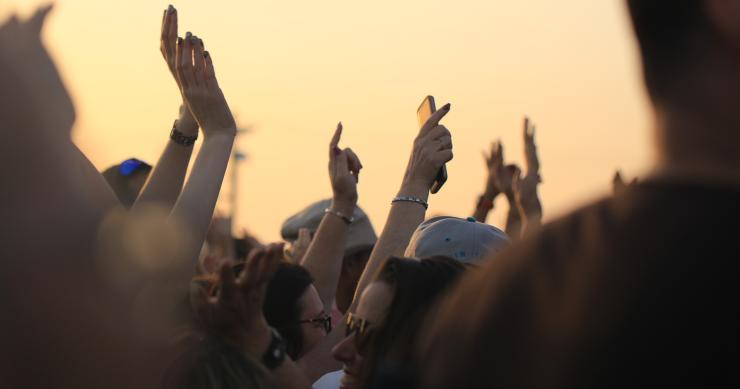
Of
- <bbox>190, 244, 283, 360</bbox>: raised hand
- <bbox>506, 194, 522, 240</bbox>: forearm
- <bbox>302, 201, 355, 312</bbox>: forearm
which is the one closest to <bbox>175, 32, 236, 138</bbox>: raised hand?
<bbox>190, 244, 283, 360</bbox>: raised hand

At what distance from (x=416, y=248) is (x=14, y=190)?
6.47 ft

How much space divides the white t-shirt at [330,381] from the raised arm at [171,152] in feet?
3.13

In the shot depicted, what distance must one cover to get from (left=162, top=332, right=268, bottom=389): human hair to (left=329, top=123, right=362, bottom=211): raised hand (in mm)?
2030

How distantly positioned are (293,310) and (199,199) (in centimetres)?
137

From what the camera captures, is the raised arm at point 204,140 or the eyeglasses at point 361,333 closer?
the raised arm at point 204,140

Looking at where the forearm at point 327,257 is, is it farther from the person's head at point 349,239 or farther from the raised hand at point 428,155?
the person's head at point 349,239

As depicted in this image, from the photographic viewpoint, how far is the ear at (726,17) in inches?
50.4

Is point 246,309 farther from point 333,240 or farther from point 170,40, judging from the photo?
point 333,240

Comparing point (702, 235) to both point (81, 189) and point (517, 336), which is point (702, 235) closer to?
point (517, 336)

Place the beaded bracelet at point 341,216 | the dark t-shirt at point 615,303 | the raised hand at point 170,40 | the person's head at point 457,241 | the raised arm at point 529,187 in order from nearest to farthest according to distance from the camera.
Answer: the dark t-shirt at point 615,303, the raised hand at point 170,40, the person's head at point 457,241, the beaded bracelet at point 341,216, the raised arm at point 529,187

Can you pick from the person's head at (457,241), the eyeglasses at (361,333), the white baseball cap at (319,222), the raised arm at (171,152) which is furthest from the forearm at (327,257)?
the eyeglasses at (361,333)

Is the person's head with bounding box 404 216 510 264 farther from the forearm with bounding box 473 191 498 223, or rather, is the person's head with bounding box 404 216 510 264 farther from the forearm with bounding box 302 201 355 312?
the forearm with bounding box 473 191 498 223

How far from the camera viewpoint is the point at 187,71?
3443 millimetres

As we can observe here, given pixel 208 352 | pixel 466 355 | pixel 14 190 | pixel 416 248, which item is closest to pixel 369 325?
pixel 208 352
